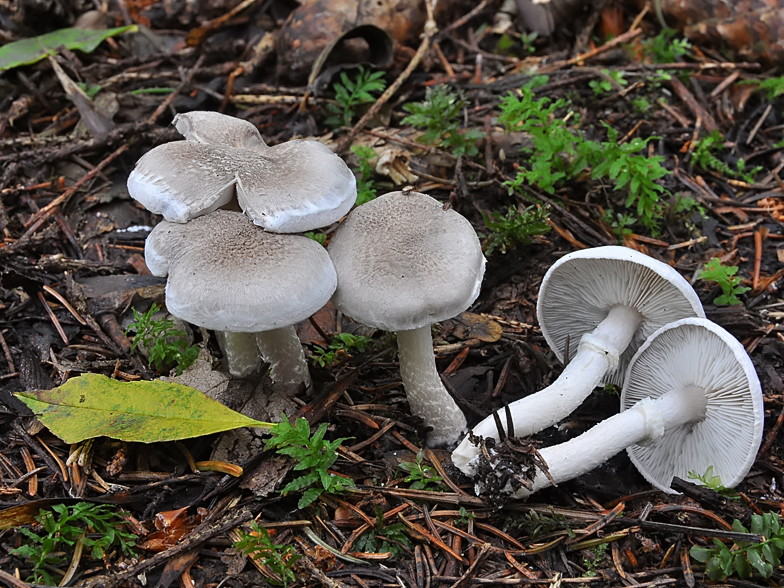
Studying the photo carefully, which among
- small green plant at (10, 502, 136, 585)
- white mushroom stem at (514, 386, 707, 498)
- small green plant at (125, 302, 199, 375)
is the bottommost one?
white mushroom stem at (514, 386, 707, 498)

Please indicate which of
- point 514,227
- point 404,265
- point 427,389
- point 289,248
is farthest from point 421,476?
point 514,227

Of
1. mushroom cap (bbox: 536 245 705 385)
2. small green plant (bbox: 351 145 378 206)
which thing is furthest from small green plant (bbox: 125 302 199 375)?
mushroom cap (bbox: 536 245 705 385)

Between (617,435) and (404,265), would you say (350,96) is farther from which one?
(617,435)

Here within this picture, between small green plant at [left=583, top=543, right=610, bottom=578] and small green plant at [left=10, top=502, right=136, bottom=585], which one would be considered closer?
small green plant at [left=10, top=502, right=136, bottom=585]

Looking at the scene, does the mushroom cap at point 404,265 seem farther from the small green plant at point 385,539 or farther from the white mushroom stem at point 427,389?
the small green plant at point 385,539

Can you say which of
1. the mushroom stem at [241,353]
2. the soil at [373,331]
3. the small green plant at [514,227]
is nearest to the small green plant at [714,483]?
the soil at [373,331]

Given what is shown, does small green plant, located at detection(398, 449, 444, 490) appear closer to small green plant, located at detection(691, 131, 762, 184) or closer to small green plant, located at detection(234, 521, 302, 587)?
small green plant, located at detection(234, 521, 302, 587)

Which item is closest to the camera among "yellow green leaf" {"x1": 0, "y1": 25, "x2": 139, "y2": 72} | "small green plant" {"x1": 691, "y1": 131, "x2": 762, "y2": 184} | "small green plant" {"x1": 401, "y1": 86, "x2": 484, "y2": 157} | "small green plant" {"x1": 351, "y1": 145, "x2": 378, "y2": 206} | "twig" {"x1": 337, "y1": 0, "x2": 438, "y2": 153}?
"small green plant" {"x1": 351, "y1": 145, "x2": 378, "y2": 206}

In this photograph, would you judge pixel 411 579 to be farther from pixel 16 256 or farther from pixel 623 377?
pixel 16 256
